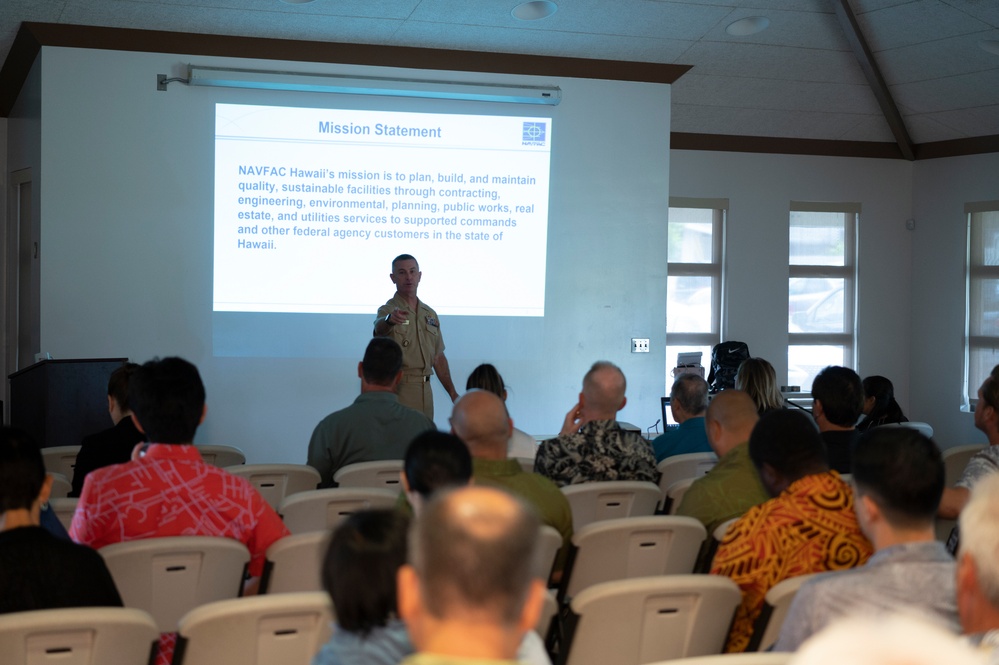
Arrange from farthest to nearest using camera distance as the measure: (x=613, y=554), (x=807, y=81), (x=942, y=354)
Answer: (x=942, y=354), (x=807, y=81), (x=613, y=554)

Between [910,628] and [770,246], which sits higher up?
[770,246]

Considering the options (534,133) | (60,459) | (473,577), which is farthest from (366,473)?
(534,133)

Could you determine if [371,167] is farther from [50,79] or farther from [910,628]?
[910,628]

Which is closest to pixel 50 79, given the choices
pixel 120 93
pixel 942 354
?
pixel 120 93

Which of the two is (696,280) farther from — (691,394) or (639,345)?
(691,394)

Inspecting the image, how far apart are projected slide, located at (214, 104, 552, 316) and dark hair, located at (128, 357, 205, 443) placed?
4.23 metres

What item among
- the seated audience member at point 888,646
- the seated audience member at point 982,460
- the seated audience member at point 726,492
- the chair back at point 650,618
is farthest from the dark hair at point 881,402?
the seated audience member at point 888,646

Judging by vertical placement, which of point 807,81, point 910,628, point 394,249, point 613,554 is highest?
point 807,81

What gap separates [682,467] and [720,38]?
4574 mm

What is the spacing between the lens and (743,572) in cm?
250

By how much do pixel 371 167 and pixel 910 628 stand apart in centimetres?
660

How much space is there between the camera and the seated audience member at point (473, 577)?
1.09 meters

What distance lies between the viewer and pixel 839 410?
3.92 metres

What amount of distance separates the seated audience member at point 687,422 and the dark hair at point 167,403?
231 cm
